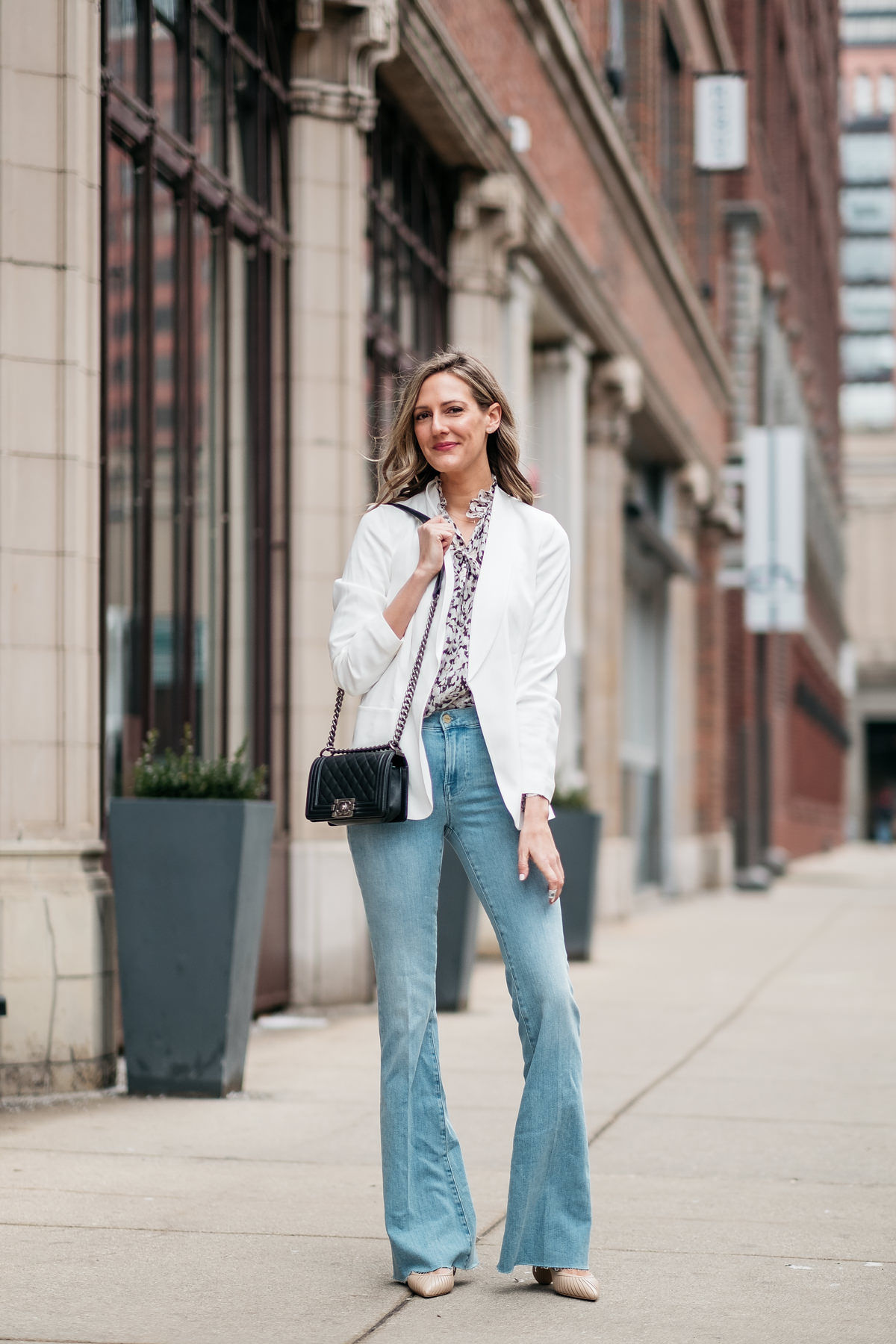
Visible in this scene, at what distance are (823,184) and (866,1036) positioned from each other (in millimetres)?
41960

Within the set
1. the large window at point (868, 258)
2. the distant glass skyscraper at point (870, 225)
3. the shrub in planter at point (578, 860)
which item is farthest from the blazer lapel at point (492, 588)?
the large window at point (868, 258)

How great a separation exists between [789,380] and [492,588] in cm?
3598

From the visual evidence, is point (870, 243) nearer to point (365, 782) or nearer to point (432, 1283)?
point (365, 782)

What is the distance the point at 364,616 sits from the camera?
4266 millimetres

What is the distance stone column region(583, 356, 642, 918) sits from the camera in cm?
1720

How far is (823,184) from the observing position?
4803 centimetres

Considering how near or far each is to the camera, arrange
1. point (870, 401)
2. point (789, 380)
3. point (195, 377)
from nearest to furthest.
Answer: point (195, 377) → point (789, 380) → point (870, 401)

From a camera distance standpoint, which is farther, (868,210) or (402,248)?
(868,210)

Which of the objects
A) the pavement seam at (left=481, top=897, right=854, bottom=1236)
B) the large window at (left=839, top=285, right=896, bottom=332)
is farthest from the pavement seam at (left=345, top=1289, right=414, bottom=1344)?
the large window at (left=839, top=285, right=896, bottom=332)

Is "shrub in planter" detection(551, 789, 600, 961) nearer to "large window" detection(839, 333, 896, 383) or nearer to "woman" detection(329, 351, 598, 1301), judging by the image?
"woman" detection(329, 351, 598, 1301)

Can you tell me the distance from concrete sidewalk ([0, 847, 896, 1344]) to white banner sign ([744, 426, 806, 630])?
17.4 m

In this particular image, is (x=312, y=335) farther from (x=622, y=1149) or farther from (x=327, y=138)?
(x=622, y=1149)

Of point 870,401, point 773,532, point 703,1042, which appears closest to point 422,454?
point 703,1042

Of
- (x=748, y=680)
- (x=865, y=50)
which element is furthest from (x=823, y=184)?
(x=865, y=50)
